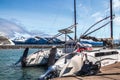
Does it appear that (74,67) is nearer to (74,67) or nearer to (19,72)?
(74,67)

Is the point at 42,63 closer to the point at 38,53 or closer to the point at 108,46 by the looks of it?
the point at 38,53

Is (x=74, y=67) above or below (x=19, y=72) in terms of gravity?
above

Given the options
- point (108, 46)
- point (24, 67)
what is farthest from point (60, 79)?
point (24, 67)

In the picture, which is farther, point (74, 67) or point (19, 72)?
point (19, 72)

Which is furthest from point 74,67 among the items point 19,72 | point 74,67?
point 19,72

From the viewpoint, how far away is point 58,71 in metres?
28.6

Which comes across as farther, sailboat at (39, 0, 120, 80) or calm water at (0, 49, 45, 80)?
calm water at (0, 49, 45, 80)

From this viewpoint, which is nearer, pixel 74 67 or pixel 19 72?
pixel 74 67

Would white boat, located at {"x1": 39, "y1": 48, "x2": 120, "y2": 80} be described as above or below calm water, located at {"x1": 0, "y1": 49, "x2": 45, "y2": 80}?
above

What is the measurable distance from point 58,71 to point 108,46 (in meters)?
14.7

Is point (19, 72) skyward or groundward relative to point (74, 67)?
groundward

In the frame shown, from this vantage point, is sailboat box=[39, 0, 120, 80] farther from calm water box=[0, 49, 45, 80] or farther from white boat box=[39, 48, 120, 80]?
calm water box=[0, 49, 45, 80]

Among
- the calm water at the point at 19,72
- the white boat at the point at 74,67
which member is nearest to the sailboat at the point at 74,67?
the white boat at the point at 74,67

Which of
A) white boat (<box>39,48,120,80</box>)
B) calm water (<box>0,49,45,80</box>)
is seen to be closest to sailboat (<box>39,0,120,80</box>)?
white boat (<box>39,48,120,80</box>)
